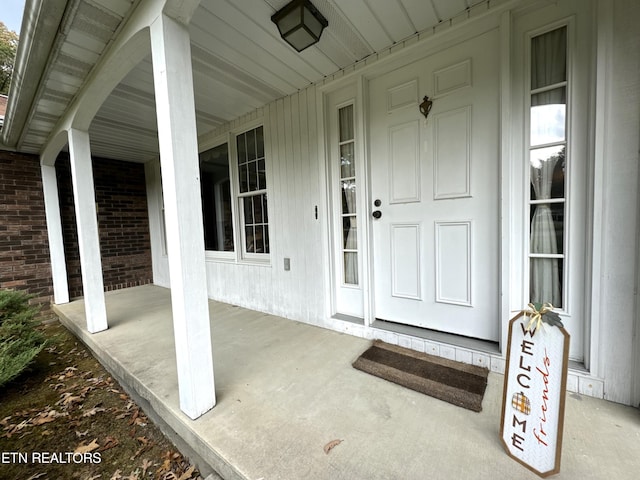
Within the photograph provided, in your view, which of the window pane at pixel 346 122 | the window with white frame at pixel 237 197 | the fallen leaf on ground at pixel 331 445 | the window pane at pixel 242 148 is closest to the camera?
the fallen leaf on ground at pixel 331 445

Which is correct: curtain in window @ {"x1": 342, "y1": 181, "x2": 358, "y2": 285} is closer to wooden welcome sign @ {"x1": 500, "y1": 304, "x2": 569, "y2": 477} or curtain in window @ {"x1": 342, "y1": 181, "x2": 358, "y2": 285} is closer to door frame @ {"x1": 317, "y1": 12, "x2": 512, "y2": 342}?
door frame @ {"x1": 317, "y1": 12, "x2": 512, "y2": 342}

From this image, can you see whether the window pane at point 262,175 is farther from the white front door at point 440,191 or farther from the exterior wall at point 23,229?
the exterior wall at point 23,229

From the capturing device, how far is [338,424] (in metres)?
1.41

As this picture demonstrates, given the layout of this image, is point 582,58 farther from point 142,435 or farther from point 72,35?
point 142,435

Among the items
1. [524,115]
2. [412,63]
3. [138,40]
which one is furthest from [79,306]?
[524,115]

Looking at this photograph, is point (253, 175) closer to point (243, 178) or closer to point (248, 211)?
point (243, 178)

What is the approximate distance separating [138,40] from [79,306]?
3988mm

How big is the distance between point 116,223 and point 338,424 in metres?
5.43

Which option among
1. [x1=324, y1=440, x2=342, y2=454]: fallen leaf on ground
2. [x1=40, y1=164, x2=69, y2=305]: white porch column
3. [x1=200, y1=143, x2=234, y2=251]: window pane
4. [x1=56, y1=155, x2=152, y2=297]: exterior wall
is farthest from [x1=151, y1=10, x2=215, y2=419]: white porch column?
[x1=56, y1=155, x2=152, y2=297]: exterior wall

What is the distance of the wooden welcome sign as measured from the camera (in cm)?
104

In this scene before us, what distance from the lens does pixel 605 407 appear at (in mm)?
1445

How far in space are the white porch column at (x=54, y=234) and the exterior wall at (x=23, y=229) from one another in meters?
0.16

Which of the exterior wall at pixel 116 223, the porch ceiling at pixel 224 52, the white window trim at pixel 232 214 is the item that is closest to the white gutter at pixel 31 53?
the porch ceiling at pixel 224 52

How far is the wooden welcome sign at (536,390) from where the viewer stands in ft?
3.43
